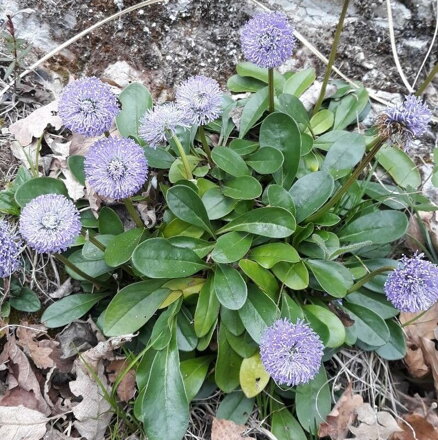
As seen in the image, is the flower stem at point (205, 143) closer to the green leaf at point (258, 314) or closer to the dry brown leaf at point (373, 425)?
the green leaf at point (258, 314)

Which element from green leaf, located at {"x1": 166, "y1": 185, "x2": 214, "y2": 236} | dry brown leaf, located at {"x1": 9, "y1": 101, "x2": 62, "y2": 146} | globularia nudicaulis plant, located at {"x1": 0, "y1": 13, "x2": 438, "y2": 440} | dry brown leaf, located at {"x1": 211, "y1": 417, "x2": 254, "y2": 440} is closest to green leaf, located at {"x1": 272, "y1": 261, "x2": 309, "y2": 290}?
globularia nudicaulis plant, located at {"x1": 0, "y1": 13, "x2": 438, "y2": 440}

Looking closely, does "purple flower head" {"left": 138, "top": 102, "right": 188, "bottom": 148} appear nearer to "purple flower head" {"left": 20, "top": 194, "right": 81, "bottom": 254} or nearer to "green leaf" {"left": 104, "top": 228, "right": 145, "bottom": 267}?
"green leaf" {"left": 104, "top": 228, "right": 145, "bottom": 267}

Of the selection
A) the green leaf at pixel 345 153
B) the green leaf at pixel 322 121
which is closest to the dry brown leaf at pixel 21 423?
the green leaf at pixel 345 153

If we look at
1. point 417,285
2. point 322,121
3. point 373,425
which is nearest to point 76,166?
point 322,121

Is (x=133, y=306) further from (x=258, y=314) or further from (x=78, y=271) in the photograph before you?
(x=258, y=314)

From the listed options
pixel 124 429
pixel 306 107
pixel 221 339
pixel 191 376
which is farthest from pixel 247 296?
pixel 306 107
